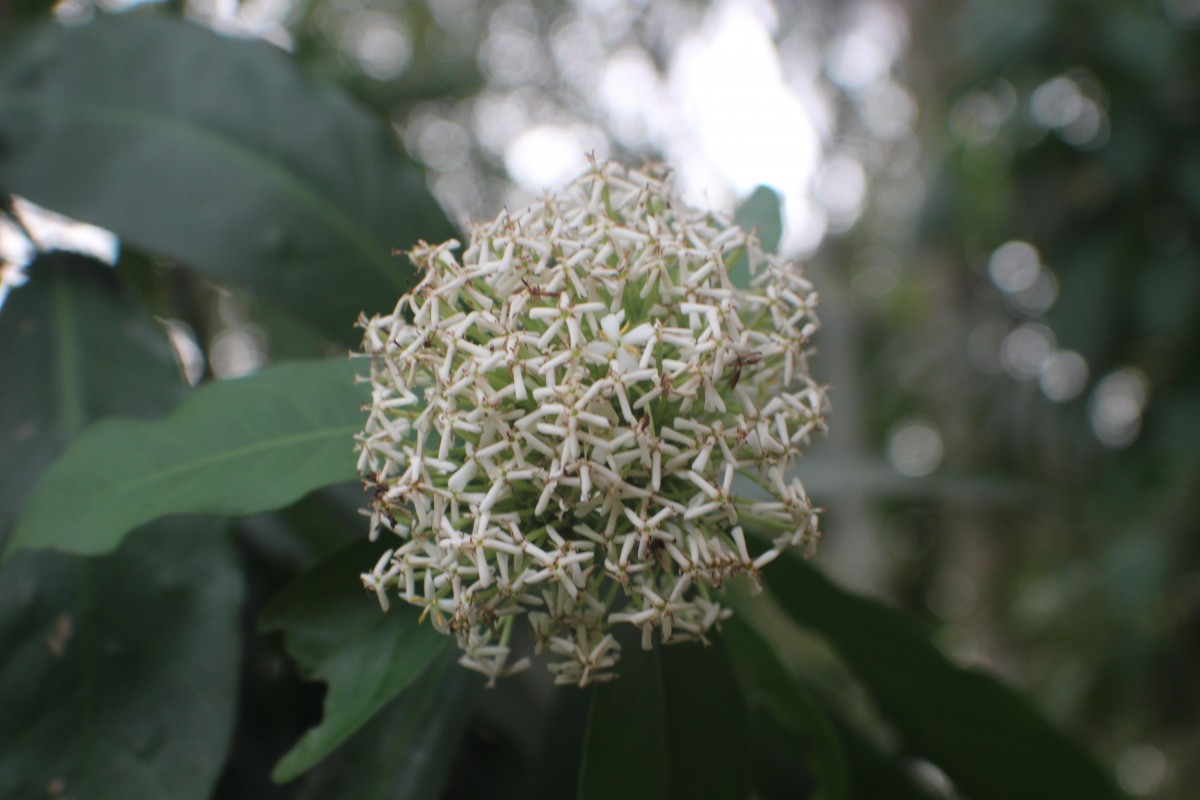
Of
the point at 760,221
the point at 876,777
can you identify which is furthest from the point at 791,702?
the point at 760,221

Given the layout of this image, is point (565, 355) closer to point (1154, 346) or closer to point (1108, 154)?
point (1108, 154)

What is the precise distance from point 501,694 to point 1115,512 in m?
3.95

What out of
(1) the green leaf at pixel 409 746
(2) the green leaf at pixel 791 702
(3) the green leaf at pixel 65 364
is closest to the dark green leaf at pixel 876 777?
(2) the green leaf at pixel 791 702

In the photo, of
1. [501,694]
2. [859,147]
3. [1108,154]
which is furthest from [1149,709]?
[859,147]

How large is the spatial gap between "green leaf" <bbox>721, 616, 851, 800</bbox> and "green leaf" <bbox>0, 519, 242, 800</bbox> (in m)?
0.84

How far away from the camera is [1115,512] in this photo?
181 inches

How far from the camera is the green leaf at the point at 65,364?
1653mm

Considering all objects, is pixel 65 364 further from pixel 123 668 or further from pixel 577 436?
pixel 577 436

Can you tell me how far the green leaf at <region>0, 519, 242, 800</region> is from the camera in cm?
135

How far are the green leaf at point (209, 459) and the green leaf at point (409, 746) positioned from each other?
45 centimetres

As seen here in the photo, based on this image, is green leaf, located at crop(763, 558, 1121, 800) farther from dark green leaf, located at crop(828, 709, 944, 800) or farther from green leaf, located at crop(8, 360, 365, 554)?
green leaf, located at crop(8, 360, 365, 554)

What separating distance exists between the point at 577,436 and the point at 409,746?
709 mm

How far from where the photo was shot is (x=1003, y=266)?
670cm

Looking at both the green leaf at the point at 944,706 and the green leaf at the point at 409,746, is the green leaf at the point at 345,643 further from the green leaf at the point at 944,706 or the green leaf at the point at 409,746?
the green leaf at the point at 944,706
